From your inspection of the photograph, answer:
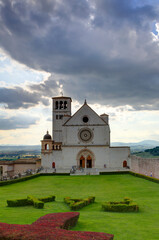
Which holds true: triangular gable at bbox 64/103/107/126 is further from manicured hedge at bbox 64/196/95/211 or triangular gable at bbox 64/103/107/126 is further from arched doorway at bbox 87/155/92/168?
manicured hedge at bbox 64/196/95/211

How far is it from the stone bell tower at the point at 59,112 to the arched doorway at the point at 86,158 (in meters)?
9.03

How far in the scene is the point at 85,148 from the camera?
2062 inches

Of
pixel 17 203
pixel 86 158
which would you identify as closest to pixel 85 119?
pixel 86 158

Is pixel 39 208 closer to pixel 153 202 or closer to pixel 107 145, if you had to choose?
pixel 153 202

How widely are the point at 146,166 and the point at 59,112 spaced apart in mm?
27817

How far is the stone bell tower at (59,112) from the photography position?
59781 mm

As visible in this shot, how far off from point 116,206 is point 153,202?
4.36 metres

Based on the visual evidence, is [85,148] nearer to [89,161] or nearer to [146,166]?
[89,161]

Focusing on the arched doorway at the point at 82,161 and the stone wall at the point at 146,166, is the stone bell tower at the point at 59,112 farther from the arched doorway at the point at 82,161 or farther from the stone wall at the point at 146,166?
the stone wall at the point at 146,166

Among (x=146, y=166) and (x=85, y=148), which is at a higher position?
(x=85, y=148)

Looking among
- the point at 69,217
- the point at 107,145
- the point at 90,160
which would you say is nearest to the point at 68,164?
the point at 90,160

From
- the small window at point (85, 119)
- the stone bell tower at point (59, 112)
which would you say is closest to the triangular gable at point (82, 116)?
the small window at point (85, 119)

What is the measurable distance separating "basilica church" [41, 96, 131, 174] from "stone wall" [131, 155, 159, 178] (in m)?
5.86

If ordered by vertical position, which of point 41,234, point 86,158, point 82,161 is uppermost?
point 86,158
